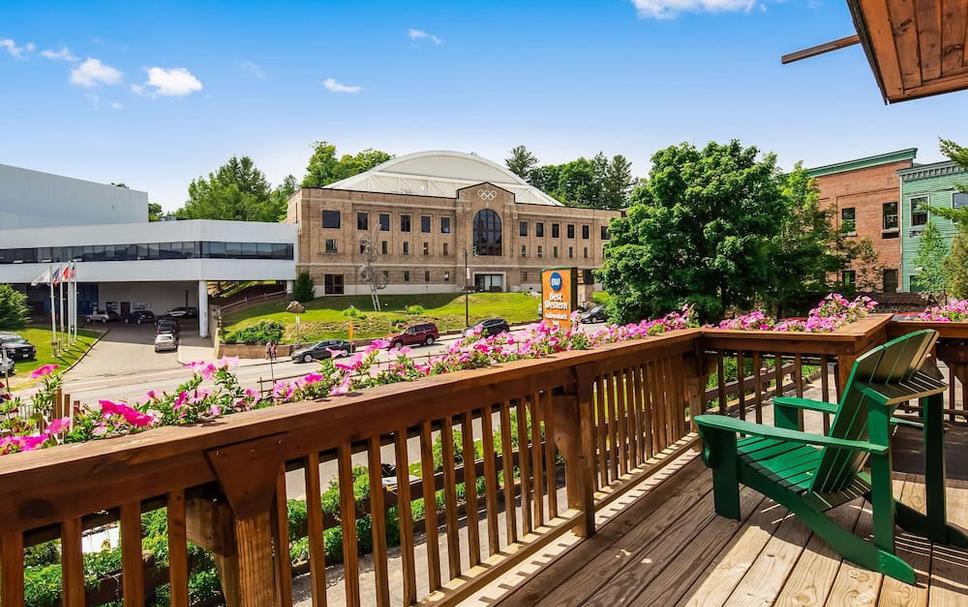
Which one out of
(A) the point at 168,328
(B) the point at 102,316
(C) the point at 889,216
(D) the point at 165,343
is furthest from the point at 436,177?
(C) the point at 889,216

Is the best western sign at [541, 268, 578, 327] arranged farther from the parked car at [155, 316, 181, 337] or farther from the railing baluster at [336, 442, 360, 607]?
the parked car at [155, 316, 181, 337]

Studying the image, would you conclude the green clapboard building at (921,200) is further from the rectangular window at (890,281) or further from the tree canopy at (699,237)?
the tree canopy at (699,237)

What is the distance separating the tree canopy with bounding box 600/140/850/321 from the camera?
60.5 ft

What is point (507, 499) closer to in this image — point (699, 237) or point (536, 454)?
point (536, 454)

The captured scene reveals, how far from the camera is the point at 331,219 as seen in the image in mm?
40750

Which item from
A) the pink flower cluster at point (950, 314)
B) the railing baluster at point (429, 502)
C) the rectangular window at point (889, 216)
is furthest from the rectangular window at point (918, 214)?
the railing baluster at point (429, 502)

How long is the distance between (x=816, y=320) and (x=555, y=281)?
1045cm

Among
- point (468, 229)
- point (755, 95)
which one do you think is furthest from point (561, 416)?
point (468, 229)

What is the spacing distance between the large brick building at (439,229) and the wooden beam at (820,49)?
3451cm

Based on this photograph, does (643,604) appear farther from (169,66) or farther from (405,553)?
(169,66)

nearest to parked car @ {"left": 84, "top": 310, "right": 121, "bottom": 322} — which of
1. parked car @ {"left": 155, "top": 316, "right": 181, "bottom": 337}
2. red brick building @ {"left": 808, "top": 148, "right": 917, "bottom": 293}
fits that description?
parked car @ {"left": 155, "top": 316, "right": 181, "bottom": 337}

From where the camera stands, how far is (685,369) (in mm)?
3990

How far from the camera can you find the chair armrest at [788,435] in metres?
2.17

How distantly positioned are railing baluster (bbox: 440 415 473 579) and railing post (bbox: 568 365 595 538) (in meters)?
0.79
